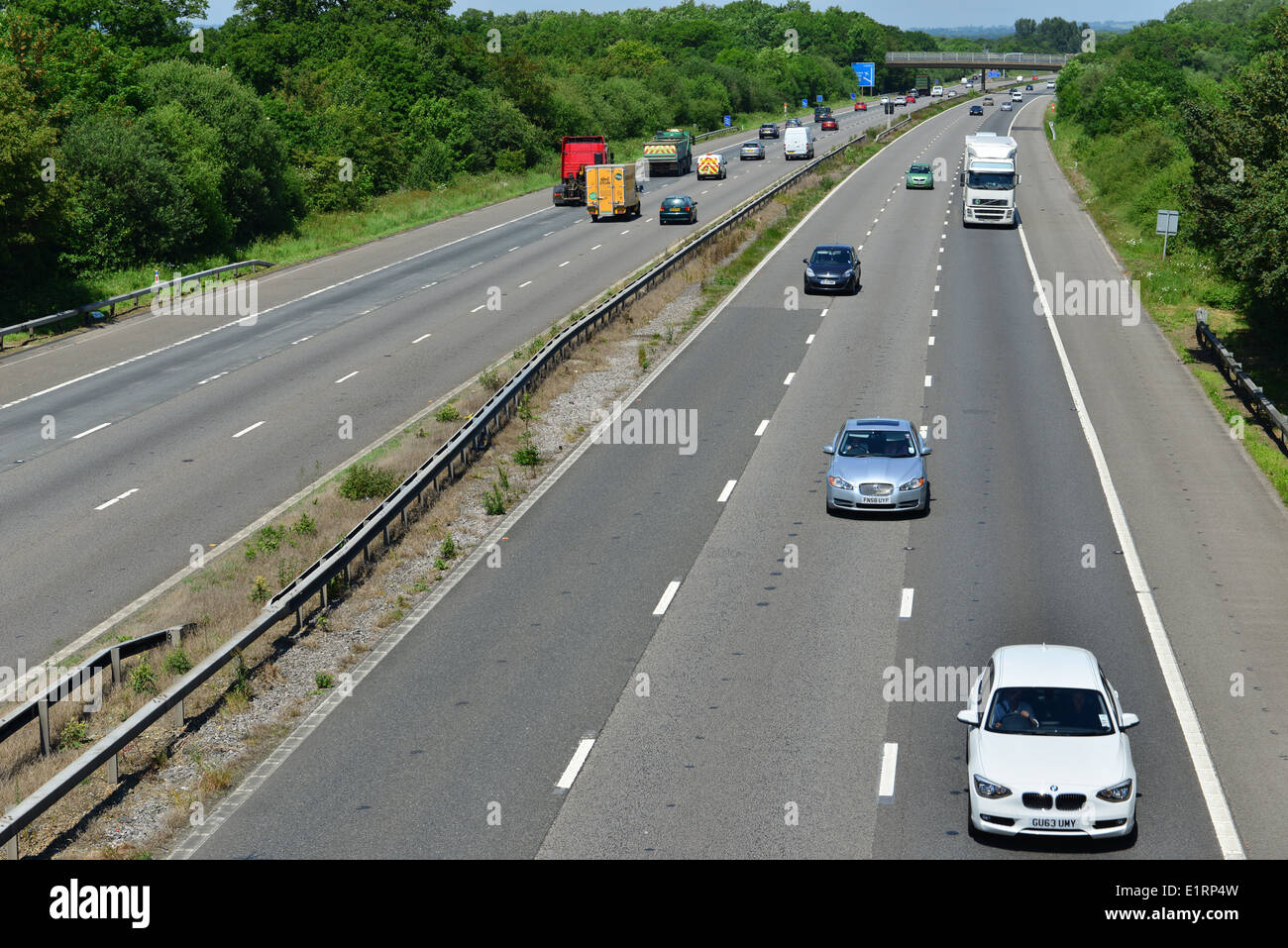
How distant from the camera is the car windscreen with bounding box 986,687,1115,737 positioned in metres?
13.7

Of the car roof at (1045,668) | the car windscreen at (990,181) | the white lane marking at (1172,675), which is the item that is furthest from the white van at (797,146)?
the car roof at (1045,668)

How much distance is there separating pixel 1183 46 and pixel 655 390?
192178mm

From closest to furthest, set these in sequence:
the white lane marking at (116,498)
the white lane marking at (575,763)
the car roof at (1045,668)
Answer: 1. the car roof at (1045,668)
2. the white lane marking at (575,763)
3. the white lane marking at (116,498)

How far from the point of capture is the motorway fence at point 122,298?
40844 millimetres

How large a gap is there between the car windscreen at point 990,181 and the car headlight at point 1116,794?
52.4m

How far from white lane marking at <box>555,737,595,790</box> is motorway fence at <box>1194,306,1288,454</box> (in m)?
18.7

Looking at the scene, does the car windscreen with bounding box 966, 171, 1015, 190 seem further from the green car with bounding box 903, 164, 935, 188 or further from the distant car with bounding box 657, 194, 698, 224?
the green car with bounding box 903, 164, 935, 188

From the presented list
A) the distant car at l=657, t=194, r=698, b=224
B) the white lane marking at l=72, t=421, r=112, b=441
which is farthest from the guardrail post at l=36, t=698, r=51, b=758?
the distant car at l=657, t=194, r=698, b=224

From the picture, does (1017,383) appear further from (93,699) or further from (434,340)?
(93,699)

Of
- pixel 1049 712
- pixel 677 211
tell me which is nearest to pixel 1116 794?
pixel 1049 712

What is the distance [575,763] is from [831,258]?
34.7m

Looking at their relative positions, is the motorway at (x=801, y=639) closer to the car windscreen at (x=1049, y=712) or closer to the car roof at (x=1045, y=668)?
the car windscreen at (x=1049, y=712)

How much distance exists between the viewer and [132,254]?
52.9m
